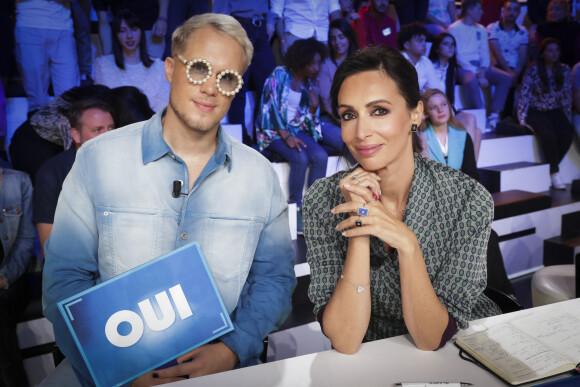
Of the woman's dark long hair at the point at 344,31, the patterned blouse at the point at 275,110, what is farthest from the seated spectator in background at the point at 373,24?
the patterned blouse at the point at 275,110

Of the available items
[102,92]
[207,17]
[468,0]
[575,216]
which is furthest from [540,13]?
[207,17]

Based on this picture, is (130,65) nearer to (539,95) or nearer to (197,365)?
(197,365)

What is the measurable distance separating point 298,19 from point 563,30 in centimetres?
398

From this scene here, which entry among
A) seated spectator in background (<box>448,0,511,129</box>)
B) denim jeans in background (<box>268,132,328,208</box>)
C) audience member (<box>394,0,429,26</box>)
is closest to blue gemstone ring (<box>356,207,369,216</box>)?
denim jeans in background (<box>268,132,328,208</box>)

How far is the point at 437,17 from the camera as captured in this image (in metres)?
5.71

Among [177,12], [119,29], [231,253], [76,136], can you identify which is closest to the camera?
[231,253]

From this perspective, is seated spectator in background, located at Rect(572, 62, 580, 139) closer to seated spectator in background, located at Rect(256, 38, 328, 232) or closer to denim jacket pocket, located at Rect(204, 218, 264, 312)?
seated spectator in background, located at Rect(256, 38, 328, 232)

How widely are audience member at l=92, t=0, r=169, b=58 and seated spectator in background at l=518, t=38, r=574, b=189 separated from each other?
15.1 ft

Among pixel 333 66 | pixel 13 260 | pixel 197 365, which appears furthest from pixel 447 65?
pixel 197 365

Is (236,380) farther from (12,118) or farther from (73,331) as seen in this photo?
(12,118)

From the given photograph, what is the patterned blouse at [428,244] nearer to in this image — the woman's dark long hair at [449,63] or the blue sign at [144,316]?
the blue sign at [144,316]

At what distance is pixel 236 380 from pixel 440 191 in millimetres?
893

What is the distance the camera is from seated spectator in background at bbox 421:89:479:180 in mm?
4508

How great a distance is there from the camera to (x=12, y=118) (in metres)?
3.38
